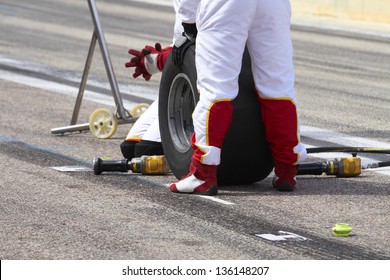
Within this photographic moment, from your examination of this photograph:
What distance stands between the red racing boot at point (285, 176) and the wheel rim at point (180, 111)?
2.28 ft

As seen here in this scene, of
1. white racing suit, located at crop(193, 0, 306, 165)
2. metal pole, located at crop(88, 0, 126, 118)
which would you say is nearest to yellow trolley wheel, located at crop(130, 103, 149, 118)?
metal pole, located at crop(88, 0, 126, 118)

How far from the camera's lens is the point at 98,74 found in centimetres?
1438

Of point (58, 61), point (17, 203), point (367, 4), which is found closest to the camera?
point (17, 203)

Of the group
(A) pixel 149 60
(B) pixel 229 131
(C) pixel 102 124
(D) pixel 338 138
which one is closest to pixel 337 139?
(D) pixel 338 138

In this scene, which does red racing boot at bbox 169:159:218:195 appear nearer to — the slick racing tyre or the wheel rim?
the slick racing tyre

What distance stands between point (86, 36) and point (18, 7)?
538 cm

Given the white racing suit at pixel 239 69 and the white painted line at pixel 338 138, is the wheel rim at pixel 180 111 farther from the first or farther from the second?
the white painted line at pixel 338 138

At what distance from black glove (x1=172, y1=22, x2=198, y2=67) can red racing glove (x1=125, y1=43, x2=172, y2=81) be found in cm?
47

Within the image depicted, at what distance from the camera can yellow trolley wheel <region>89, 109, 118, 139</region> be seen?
9750 millimetres

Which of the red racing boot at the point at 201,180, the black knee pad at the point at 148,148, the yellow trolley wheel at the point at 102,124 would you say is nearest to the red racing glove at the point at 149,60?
the black knee pad at the point at 148,148

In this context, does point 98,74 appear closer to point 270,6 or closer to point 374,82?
point 374,82

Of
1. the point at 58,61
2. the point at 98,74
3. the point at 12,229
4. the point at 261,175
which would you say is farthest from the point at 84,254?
the point at 58,61

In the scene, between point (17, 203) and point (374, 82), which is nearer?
point (17, 203)
